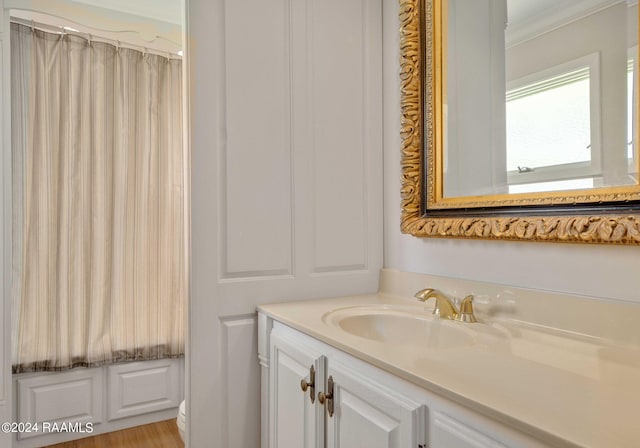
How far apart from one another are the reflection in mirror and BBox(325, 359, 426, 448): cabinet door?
0.71 m

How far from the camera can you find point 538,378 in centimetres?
77

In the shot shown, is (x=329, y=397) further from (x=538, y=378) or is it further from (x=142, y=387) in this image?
(x=142, y=387)

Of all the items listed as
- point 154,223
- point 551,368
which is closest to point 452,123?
point 551,368

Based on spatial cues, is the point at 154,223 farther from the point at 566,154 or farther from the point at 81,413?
the point at 566,154

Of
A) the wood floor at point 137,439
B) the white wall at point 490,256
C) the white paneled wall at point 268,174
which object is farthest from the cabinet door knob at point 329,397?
the wood floor at point 137,439

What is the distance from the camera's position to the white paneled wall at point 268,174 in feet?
4.81

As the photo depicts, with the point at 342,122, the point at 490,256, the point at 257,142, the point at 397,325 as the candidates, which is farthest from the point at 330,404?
the point at 342,122

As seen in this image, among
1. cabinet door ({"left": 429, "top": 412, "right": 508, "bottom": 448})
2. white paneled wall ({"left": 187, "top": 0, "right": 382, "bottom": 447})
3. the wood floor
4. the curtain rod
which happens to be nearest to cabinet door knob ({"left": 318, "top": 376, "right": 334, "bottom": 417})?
cabinet door ({"left": 429, "top": 412, "right": 508, "bottom": 448})

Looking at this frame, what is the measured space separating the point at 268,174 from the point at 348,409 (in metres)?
0.87

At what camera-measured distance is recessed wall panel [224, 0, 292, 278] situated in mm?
1510

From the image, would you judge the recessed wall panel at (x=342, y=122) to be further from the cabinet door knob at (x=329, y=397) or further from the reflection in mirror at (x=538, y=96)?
the cabinet door knob at (x=329, y=397)

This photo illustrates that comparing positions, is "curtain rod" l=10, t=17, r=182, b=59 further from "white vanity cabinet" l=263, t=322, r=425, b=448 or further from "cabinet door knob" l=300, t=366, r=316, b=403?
"cabinet door knob" l=300, t=366, r=316, b=403

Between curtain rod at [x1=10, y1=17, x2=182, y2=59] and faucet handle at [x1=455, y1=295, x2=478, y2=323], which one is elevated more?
curtain rod at [x1=10, y1=17, x2=182, y2=59]

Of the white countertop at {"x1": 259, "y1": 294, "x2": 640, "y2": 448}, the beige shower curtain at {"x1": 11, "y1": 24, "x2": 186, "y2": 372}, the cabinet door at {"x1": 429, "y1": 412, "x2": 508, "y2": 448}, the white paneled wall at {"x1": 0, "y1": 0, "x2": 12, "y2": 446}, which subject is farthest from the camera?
the beige shower curtain at {"x1": 11, "y1": 24, "x2": 186, "y2": 372}
